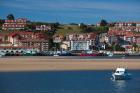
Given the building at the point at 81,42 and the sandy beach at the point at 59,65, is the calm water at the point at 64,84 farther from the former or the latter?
the building at the point at 81,42

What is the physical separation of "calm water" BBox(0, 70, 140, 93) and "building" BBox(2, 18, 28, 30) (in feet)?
274

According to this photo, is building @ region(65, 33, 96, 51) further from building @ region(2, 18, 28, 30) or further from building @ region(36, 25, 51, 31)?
building @ region(2, 18, 28, 30)

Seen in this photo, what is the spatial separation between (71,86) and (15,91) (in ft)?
10.3

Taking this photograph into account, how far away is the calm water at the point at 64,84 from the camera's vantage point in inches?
850

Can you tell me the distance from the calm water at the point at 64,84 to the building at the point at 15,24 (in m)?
83.4

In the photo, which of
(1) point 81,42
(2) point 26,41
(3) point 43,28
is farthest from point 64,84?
(3) point 43,28

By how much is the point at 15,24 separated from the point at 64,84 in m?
91.5

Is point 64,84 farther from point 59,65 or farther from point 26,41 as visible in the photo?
point 26,41

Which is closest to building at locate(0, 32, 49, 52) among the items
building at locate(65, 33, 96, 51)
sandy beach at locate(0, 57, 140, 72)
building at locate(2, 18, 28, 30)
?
building at locate(65, 33, 96, 51)

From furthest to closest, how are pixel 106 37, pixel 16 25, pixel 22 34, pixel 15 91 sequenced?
pixel 16 25 < pixel 106 37 < pixel 22 34 < pixel 15 91

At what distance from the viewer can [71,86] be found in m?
23.4

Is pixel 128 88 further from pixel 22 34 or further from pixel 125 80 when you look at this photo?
pixel 22 34

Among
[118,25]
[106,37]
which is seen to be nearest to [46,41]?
[106,37]

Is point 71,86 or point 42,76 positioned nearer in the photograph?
point 71,86
